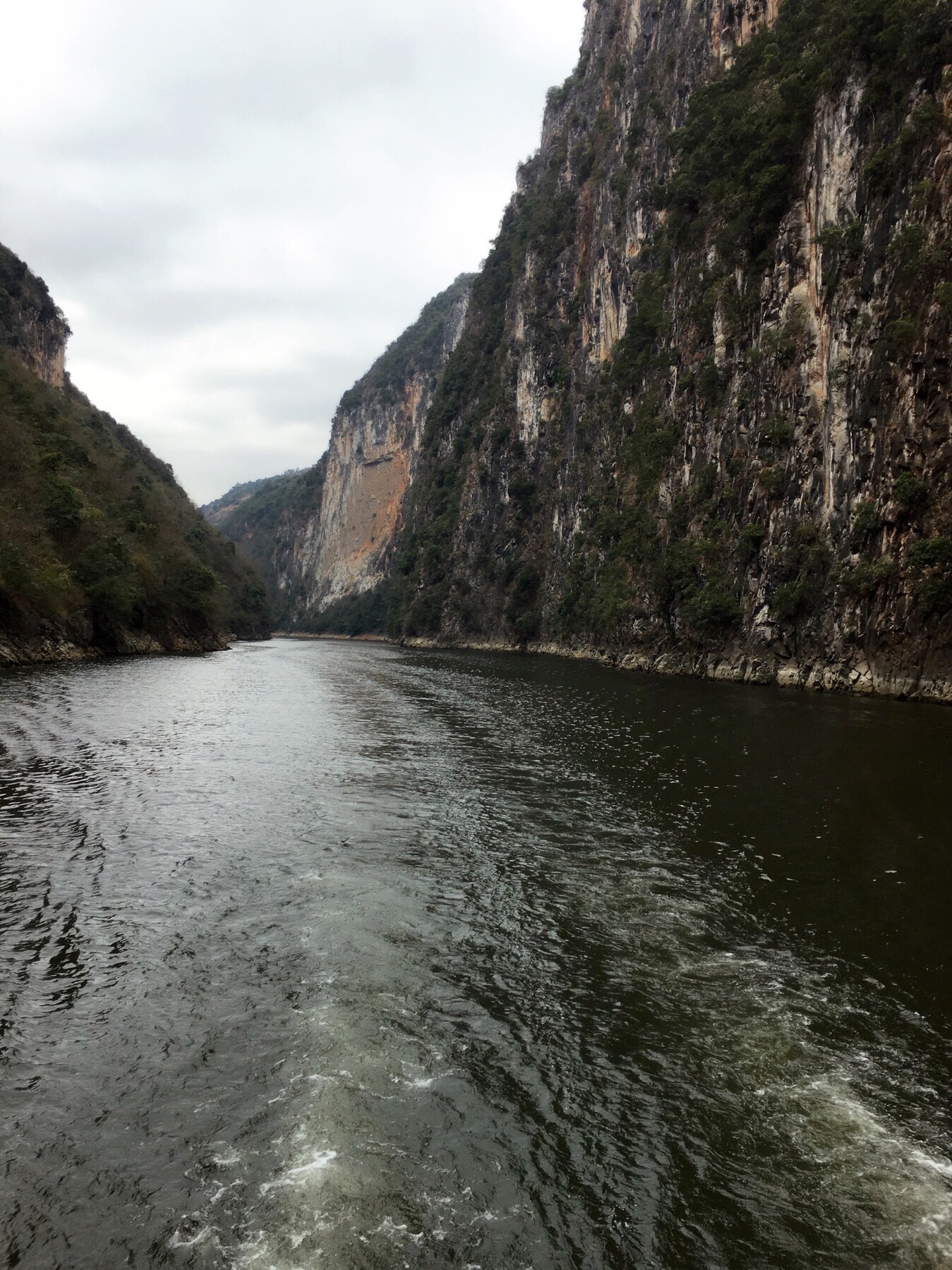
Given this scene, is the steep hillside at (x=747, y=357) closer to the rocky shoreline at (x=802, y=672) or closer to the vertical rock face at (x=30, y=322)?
the rocky shoreline at (x=802, y=672)

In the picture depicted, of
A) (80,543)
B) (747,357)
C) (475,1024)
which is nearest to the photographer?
(475,1024)

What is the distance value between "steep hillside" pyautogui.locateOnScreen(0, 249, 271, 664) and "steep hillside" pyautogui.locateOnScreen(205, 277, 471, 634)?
75003 mm

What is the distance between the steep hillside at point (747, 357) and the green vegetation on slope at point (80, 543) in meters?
32.3

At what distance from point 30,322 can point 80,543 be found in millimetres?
53572

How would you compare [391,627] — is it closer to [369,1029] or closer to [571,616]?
[571,616]

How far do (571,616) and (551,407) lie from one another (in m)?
26.4

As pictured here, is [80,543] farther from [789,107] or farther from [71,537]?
[789,107]

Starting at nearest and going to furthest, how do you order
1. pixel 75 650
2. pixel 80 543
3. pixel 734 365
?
pixel 75 650 < pixel 734 365 < pixel 80 543

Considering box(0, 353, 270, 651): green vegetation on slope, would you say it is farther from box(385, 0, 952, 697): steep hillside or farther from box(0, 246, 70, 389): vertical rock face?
box(385, 0, 952, 697): steep hillside

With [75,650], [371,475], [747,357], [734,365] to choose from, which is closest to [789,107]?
[747,357]

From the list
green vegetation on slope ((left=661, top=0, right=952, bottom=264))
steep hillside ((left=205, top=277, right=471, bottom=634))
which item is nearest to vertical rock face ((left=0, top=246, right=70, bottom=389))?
green vegetation on slope ((left=661, top=0, right=952, bottom=264))

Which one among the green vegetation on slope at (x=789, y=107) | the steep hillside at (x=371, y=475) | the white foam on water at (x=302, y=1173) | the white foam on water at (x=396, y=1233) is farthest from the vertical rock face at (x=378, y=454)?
the white foam on water at (x=396, y=1233)

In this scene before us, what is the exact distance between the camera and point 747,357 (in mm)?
40844

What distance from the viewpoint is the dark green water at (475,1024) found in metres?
4.43
